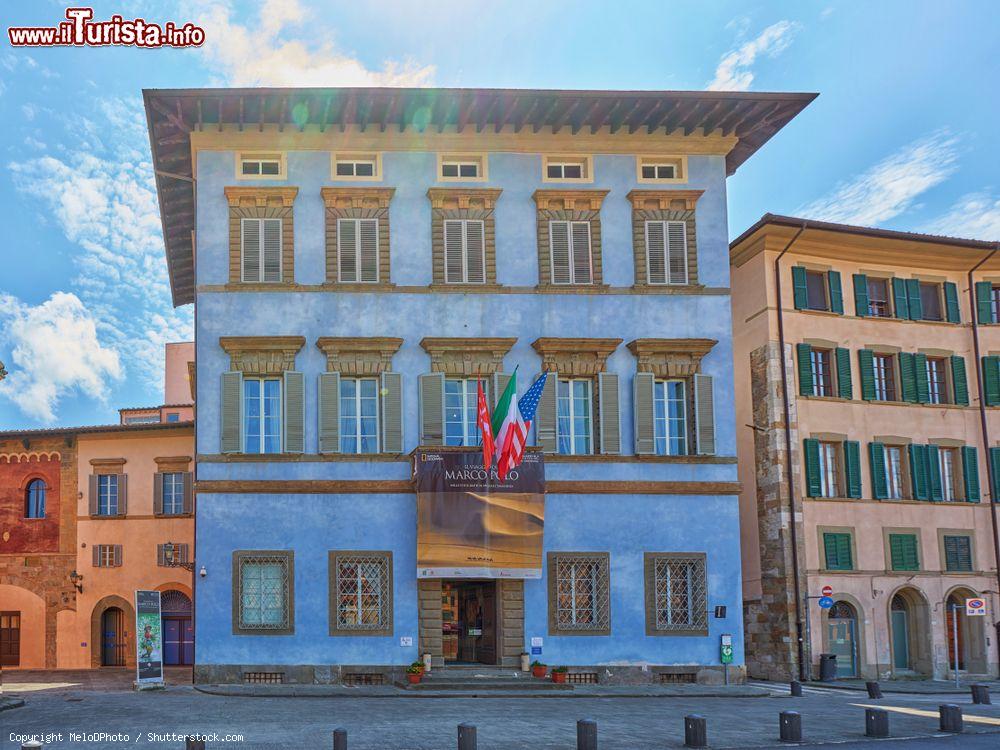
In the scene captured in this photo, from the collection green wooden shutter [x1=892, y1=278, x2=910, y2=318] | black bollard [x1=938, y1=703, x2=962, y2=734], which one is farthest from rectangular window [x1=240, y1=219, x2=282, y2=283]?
green wooden shutter [x1=892, y1=278, x2=910, y2=318]

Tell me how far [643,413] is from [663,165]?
7.13 m

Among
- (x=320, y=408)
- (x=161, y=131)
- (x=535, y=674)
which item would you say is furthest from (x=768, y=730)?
(x=161, y=131)

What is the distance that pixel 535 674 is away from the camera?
3028cm

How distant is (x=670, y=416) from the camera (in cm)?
3275

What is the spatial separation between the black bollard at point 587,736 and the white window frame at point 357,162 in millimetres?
17911

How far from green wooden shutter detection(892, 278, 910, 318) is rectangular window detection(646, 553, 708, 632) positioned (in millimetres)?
12630

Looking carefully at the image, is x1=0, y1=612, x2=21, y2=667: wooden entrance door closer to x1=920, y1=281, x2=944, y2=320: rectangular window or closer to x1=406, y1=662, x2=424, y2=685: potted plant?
x1=406, y1=662, x2=424, y2=685: potted plant

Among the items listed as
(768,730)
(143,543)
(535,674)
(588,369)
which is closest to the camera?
(768,730)

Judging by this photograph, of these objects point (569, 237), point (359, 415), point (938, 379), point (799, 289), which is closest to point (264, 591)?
point (359, 415)

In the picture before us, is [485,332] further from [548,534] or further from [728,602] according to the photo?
[728,602]

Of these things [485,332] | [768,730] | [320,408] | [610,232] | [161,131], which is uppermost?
[161,131]

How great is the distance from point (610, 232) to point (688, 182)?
270cm

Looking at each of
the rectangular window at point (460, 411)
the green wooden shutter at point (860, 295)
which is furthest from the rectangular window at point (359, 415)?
the green wooden shutter at point (860, 295)

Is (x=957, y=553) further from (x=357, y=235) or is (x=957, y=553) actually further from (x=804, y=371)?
(x=357, y=235)
